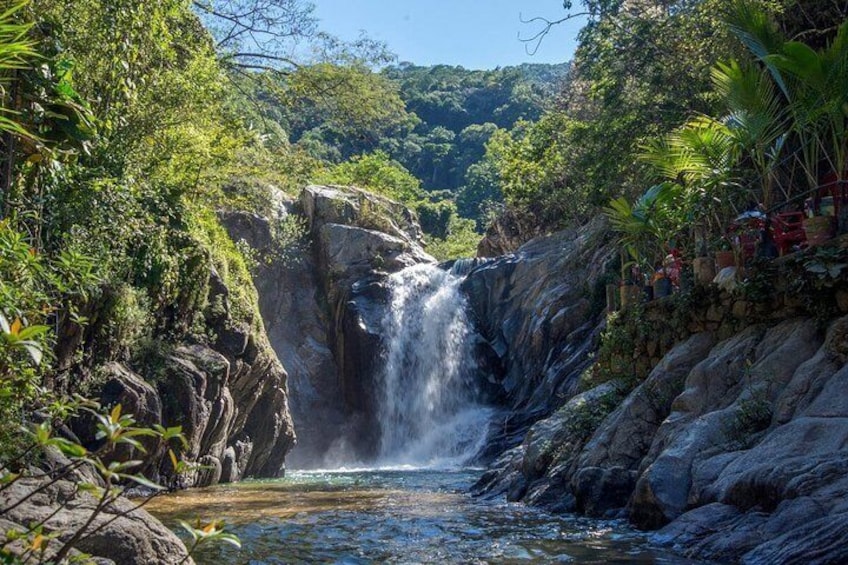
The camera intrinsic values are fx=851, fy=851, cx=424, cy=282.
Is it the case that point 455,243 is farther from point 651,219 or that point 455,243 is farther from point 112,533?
point 112,533

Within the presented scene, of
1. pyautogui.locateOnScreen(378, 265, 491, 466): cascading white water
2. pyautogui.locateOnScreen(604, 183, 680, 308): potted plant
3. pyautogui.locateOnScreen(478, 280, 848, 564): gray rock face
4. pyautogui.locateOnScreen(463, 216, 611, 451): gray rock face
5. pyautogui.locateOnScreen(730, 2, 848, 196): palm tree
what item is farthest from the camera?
pyautogui.locateOnScreen(378, 265, 491, 466): cascading white water

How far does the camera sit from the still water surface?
252 inches

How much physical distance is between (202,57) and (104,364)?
201 inches

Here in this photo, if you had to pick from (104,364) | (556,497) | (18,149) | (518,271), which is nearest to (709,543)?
(556,497)

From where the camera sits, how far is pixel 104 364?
10.8m

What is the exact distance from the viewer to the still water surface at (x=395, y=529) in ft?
21.0

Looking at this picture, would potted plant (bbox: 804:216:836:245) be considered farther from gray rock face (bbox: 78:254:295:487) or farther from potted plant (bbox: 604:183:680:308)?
gray rock face (bbox: 78:254:295:487)

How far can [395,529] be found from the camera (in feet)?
26.6

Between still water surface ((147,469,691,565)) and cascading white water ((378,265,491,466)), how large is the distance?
8795 millimetres

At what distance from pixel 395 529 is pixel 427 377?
14787 millimetres

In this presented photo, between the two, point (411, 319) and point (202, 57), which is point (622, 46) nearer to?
point (202, 57)

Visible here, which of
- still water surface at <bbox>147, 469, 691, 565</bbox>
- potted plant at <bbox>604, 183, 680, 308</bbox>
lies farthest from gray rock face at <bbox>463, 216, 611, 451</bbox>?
still water surface at <bbox>147, 469, 691, 565</bbox>

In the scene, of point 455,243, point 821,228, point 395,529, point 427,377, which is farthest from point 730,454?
point 455,243

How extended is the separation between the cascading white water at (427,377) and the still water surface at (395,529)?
8795 mm
